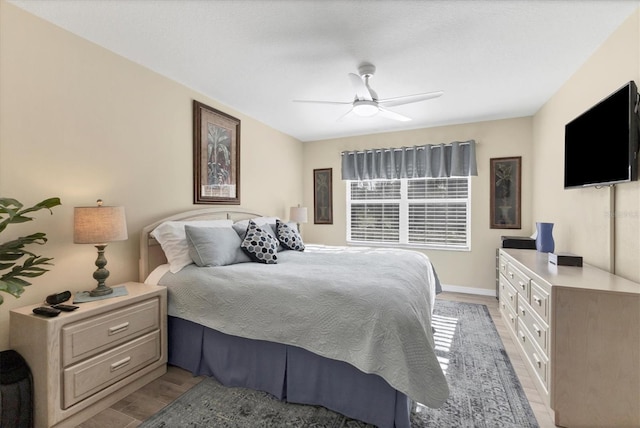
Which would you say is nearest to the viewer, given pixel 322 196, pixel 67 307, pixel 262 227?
pixel 67 307

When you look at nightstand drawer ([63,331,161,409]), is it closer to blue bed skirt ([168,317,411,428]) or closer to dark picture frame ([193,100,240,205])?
blue bed skirt ([168,317,411,428])

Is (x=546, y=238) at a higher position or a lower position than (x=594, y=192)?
lower

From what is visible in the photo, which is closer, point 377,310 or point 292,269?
point 377,310

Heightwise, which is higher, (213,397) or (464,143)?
(464,143)

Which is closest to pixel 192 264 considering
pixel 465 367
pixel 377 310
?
pixel 377 310

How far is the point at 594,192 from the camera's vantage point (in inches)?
94.3

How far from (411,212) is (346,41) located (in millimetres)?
3161

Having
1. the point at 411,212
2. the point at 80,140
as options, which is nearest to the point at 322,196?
the point at 411,212

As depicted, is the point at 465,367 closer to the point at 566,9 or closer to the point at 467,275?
the point at 467,275

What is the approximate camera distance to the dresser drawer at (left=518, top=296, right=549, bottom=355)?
1.88 meters

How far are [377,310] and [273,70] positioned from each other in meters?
2.29

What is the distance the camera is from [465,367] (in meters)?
2.38

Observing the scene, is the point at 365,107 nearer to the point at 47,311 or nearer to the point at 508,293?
the point at 508,293

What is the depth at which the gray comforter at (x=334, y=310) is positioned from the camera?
159 cm
